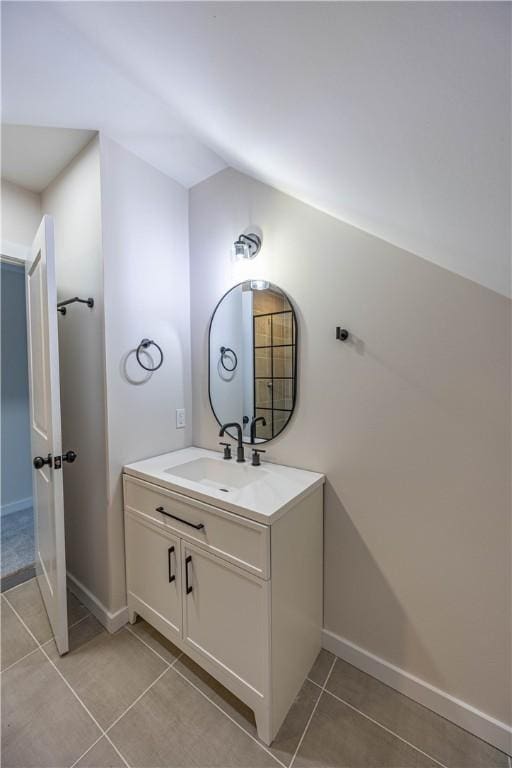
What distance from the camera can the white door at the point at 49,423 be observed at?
1343 mm

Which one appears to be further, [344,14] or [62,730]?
[62,730]

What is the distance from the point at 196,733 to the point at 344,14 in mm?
1996

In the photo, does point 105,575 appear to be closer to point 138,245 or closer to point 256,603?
point 256,603

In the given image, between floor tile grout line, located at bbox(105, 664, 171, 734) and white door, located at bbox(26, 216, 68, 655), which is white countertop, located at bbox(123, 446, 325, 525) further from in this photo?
floor tile grout line, located at bbox(105, 664, 171, 734)

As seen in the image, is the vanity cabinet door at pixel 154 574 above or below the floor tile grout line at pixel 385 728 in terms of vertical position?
above

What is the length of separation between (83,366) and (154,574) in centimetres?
114

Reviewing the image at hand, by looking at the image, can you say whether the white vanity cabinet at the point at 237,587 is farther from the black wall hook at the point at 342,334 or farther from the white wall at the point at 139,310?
the black wall hook at the point at 342,334

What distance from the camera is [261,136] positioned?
1060 mm

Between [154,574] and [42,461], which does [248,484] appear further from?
[42,461]

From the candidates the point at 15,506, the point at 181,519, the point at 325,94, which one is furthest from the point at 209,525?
the point at 15,506

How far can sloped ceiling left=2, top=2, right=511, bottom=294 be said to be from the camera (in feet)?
1.48

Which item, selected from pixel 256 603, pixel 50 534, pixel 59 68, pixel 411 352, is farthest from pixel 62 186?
pixel 256 603

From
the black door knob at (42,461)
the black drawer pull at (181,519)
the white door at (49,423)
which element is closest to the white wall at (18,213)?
the white door at (49,423)

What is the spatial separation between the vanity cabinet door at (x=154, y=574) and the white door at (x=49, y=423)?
0.99 ft
